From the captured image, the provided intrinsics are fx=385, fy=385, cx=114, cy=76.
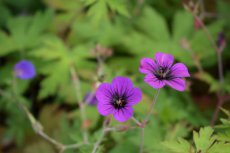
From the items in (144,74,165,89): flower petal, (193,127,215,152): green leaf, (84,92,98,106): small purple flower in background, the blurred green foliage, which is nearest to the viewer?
(144,74,165,89): flower petal

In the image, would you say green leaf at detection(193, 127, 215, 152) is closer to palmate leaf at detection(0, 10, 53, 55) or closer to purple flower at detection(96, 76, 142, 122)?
purple flower at detection(96, 76, 142, 122)

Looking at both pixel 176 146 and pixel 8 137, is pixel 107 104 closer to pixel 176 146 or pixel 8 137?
pixel 176 146

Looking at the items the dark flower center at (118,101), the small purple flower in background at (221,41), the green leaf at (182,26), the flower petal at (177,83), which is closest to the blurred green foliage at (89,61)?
the green leaf at (182,26)

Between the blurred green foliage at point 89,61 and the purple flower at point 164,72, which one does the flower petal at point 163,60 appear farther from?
the blurred green foliage at point 89,61

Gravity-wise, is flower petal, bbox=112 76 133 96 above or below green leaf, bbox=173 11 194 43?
below

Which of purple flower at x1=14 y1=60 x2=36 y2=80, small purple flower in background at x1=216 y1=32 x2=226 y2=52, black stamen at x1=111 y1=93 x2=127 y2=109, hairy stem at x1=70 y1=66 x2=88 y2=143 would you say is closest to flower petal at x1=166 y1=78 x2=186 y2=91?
black stamen at x1=111 y1=93 x2=127 y2=109

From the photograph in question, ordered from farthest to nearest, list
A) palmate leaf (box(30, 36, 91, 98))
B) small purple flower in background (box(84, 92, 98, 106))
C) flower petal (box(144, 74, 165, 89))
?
palmate leaf (box(30, 36, 91, 98)), small purple flower in background (box(84, 92, 98, 106)), flower petal (box(144, 74, 165, 89))

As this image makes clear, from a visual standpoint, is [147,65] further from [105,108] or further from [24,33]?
[24,33]
